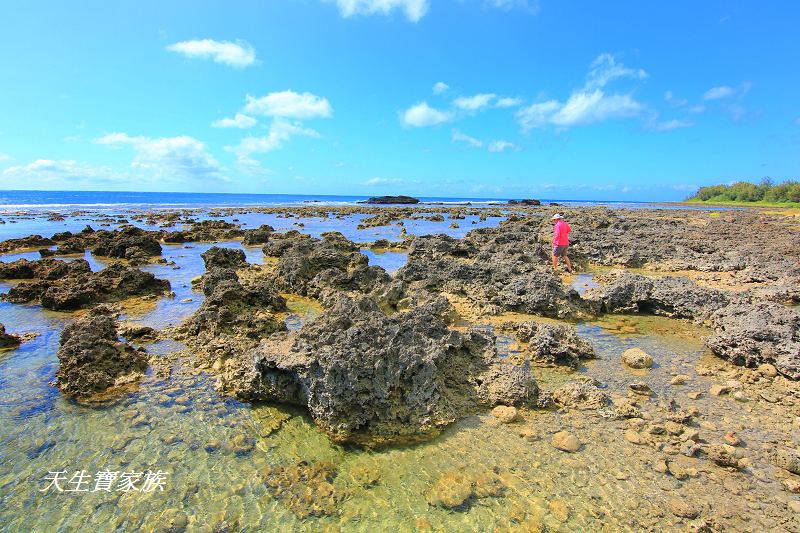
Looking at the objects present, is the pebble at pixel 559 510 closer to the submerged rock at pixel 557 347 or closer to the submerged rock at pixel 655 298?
the submerged rock at pixel 557 347

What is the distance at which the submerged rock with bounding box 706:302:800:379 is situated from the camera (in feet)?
21.6

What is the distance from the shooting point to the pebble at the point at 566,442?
4.82 m

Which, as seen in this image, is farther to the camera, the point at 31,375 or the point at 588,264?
the point at 588,264

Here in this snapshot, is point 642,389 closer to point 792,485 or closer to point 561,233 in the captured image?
point 792,485

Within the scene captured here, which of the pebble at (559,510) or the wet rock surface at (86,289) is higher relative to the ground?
the wet rock surface at (86,289)

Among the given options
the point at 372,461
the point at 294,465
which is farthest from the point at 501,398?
the point at 294,465

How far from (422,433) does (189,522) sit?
8.63ft

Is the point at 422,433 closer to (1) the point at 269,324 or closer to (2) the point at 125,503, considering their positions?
(2) the point at 125,503

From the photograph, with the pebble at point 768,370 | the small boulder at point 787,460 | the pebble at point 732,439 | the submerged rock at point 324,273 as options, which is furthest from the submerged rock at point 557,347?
the submerged rock at point 324,273

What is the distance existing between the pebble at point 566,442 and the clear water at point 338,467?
10 centimetres

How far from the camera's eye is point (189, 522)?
385 centimetres

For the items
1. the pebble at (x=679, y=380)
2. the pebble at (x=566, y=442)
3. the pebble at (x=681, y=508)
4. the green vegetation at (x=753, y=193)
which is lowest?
the pebble at (x=681, y=508)

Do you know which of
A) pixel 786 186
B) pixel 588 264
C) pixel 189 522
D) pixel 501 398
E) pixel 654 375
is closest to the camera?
pixel 189 522

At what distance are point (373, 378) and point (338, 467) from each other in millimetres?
1148
